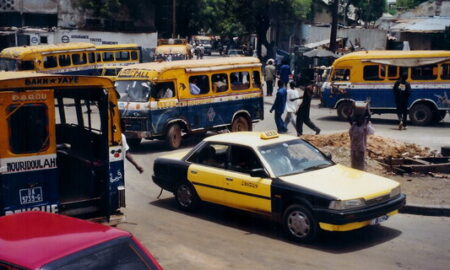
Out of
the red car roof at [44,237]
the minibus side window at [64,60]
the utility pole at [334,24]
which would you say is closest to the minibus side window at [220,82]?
the red car roof at [44,237]

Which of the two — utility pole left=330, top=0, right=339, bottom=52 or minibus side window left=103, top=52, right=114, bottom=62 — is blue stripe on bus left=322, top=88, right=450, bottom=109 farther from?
minibus side window left=103, top=52, right=114, bottom=62

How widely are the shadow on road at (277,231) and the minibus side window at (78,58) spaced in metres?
20.4

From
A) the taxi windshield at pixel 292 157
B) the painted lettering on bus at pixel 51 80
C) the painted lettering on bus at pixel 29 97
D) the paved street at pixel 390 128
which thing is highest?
the painted lettering on bus at pixel 51 80

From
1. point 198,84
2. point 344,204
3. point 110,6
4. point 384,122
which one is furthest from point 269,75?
point 110,6

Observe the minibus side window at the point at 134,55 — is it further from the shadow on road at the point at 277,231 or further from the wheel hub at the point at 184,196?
the wheel hub at the point at 184,196

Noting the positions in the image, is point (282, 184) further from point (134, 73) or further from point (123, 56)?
point (123, 56)

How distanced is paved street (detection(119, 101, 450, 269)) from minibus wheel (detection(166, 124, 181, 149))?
16.6 ft

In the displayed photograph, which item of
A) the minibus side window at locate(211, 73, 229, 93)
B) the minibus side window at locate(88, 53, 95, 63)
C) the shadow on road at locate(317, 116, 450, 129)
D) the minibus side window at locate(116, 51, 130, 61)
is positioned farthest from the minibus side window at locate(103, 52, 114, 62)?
the minibus side window at locate(211, 73, 229, 93)

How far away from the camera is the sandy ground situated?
11734 mm

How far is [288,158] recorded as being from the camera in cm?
1025

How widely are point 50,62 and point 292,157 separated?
21714mm

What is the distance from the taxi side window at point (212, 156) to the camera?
1065 centimetres

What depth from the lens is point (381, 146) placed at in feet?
49.0

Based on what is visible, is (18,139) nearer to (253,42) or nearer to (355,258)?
(355,258)
